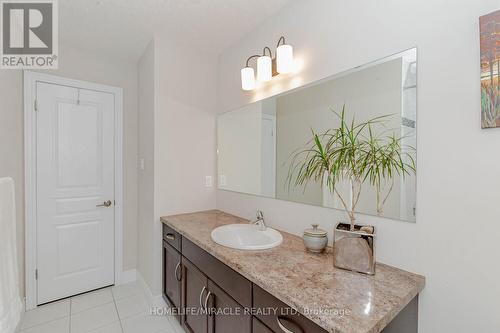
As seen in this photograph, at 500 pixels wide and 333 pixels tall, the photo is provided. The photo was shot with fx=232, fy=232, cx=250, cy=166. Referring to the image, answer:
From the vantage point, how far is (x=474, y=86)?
34.5 inches

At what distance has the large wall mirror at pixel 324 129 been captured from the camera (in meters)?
1.08

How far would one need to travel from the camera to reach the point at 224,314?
1.29 meters

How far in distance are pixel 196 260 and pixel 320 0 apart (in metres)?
1.84

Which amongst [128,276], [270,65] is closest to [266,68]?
[270,65]

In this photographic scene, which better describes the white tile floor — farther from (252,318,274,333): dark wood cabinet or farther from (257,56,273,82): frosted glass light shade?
(257,56,273,82): frosted glass light shade

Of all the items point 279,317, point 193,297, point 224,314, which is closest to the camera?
point 279,317

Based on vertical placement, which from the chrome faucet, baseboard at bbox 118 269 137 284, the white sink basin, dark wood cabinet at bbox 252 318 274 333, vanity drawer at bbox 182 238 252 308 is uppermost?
the chrome faucet

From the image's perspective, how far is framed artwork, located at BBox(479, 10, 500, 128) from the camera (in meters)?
0.82

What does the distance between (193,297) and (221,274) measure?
0.50 meters

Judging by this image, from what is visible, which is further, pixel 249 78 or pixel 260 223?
pixel 249 78

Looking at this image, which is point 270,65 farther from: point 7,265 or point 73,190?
point 73,190

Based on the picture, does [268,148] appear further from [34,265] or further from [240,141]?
[34,265]

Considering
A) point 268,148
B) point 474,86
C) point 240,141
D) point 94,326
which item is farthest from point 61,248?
point 474,86

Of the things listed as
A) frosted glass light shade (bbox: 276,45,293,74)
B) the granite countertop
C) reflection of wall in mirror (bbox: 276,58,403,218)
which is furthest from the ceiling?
the granite countertop
